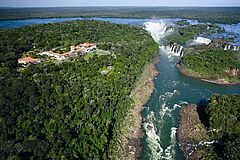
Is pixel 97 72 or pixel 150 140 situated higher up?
pixel 97 72

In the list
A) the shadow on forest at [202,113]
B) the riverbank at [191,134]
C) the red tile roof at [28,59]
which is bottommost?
the riverbank at [191,134]

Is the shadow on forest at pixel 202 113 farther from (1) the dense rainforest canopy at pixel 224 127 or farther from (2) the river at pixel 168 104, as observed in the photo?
(1) the dense rainforest canopy at pixel 224 127

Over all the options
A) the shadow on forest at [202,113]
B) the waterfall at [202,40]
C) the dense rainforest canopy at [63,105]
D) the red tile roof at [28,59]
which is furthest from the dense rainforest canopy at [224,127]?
the waterfall at [202,40]

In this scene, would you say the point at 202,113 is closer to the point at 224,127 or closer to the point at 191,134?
the point at 191,134

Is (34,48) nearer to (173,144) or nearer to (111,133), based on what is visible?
(111,133)

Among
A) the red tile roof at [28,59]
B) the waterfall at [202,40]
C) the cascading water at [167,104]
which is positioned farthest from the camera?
the waterfall at [202,40]

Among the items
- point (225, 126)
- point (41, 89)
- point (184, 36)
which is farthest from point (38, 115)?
point (184, 36)
